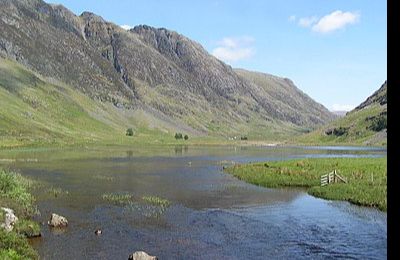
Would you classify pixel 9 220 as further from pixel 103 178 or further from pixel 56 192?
pixel 103 178

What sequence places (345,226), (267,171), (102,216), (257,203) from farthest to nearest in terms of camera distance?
(267,171) → (257,203) → (102,216) → (345,226)

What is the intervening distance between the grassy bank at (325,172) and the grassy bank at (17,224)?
111 ft

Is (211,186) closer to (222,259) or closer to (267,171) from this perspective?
(267,171)

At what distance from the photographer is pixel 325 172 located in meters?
74.3

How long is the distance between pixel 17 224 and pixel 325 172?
53.3m

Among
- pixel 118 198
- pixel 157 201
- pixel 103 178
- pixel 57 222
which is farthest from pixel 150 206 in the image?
pixel 103 178

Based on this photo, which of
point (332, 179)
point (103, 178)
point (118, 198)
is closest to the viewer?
point (118, 198)

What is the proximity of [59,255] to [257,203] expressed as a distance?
27.6 m

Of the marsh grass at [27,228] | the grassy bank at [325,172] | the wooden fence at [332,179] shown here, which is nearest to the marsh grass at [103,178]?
the grassy bank at [325,172]

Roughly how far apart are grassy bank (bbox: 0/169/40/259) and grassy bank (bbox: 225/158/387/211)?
33926mm

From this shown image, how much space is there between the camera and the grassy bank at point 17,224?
84.4 ft
